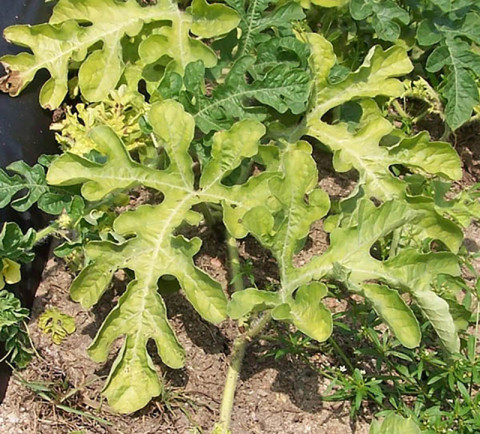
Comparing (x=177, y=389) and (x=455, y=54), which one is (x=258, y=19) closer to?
(x=455, y=54)

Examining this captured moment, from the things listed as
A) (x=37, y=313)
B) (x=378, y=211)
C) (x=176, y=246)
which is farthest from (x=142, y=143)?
(x=378, y=211)

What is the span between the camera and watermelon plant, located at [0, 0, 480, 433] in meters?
2.24

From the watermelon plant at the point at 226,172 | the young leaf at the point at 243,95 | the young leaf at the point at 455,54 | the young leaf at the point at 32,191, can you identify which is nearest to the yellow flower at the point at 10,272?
the watermelon plant at the point at 226,172

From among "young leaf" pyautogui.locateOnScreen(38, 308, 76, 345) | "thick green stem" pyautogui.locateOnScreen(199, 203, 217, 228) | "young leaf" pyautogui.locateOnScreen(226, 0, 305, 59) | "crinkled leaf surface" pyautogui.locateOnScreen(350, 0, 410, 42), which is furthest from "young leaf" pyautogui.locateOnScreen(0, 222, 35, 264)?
"crinkled leaf surface" pyautogui.locateOnScreen(350, 0, 410, 42)

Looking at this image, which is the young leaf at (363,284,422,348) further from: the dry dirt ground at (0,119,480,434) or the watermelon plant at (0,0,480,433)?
the dry dirt ground at (0,119,480,434)

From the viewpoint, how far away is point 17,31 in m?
2.70

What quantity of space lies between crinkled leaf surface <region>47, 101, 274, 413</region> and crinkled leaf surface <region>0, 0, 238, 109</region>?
1.28 feet

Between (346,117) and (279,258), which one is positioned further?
(346,117)

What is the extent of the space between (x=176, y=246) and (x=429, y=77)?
1372 millimetres

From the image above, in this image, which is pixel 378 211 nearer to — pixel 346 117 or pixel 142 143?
pixel 346 117

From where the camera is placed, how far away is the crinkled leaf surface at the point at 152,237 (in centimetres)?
228

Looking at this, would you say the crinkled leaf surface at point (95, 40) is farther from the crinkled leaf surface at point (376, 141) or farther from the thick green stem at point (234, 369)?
the thick green stem at point (234, 369)

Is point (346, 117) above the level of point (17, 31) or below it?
below

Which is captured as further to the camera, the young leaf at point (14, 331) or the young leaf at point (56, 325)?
the young leaf at point (56, 325)
